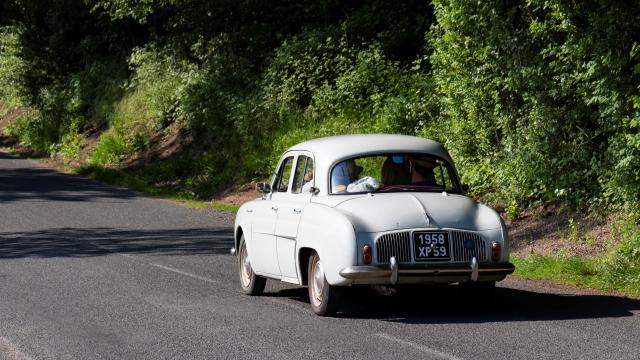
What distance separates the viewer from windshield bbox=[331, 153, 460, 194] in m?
11.3

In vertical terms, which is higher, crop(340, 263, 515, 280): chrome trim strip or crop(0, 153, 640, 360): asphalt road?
crop(340, 263, 515, 280): chrome trim strip

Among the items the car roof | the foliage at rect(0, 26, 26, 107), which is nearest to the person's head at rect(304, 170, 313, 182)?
the car roof

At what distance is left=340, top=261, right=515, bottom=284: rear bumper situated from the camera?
1002 centimetres

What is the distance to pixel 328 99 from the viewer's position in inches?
1059

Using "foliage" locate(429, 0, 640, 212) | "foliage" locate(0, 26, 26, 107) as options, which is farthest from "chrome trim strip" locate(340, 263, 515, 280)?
"foliage" locate(0, 26, 26, 107)

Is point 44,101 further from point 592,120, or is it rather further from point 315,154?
point 315,154

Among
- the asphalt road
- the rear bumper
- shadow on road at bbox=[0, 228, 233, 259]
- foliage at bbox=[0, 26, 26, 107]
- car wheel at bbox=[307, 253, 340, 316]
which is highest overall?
foliage at bbox=[0, 26, 26, 107]

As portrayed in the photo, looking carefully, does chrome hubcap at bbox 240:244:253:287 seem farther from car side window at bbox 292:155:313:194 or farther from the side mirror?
car side window at bbox 292:155:313:194

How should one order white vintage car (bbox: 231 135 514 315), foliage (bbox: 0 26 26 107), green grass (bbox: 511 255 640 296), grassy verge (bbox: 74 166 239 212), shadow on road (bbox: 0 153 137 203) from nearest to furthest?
1. white vintage car (bbox: 231 135 514 315)
2. green grass (bbox: 511 255 640 296)
3. grassy verge (bbox: 74 166 239 212)
4. shadow on road (bbox: 0 153 137 203)
5. foliage (bbox: 0 26 26 107)

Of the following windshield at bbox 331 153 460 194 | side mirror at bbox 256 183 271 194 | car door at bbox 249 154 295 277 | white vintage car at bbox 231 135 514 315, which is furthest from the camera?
side mirror at bbox 256 183 271 194

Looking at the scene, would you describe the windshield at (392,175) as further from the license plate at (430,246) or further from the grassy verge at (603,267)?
the grassy verge at (603,267)

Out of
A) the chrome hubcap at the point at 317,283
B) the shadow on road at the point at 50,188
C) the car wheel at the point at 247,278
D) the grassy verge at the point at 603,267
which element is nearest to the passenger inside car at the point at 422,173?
the chrome hubcap at the point at 317,283

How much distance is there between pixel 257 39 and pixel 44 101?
1584 centimetres

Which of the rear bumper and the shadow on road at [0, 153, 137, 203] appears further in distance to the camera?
the shadow on road at [0, 153, 137, 203]
